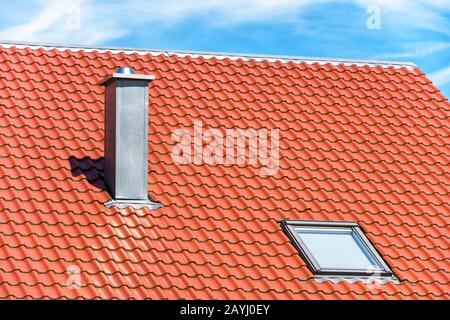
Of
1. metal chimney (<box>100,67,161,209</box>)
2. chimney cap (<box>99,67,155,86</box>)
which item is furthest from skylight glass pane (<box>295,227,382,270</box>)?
chimney cap (<box>99,67,155,86</box>)

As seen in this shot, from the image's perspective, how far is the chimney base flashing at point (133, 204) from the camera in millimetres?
15516

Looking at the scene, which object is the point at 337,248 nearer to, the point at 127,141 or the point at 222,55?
the point at 127,141

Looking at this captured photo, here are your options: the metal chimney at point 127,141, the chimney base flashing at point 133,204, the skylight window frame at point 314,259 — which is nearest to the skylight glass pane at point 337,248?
the skylight window frame at point 314,259

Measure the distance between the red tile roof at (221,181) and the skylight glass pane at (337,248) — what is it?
0.79 ft

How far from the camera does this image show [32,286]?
13.7 m

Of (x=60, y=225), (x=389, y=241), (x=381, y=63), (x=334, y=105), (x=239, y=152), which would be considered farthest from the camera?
(x=381, y=63)

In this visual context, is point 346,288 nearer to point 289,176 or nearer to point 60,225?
point 289,176

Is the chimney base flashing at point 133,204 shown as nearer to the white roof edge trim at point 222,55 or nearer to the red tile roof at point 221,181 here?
the red tile roof at point 221,181

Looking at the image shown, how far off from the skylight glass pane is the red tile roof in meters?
0.24

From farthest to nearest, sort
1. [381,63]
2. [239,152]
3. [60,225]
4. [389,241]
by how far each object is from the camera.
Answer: [381,63], [239,152], [389,241], [60,225]

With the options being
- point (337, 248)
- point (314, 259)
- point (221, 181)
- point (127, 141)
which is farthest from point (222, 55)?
point (314, 259)

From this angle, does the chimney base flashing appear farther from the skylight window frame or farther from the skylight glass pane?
the skylight glass pane

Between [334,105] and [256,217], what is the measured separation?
3454 millimetres

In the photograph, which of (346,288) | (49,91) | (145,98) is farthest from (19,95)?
(346,288)
